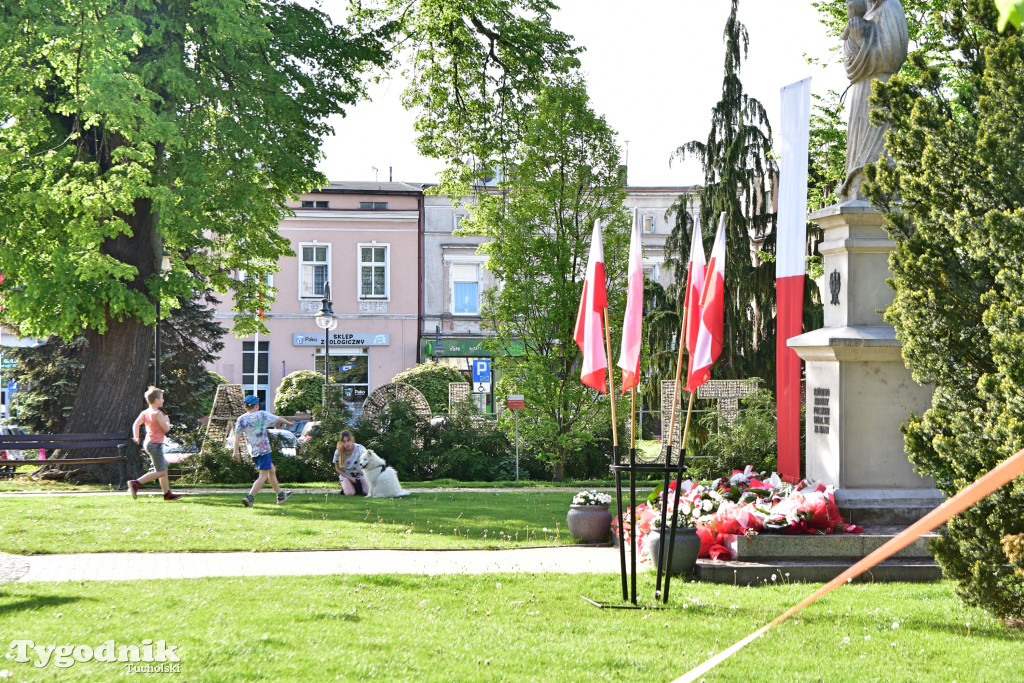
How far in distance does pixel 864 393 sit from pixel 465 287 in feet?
113

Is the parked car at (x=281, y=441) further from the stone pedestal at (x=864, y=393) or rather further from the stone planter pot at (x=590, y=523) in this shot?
the stone pedestal at (x=864, y=393)

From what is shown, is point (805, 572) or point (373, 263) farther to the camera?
point (373, 263)

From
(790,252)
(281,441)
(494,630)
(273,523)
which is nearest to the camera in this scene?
(494,630)

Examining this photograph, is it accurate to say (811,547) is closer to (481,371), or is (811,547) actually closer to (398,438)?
(398,438)

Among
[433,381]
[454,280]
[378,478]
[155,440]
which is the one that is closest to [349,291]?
[454,280]

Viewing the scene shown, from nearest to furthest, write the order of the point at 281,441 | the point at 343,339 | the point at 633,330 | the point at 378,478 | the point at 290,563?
1. the point at 633,330
2. the point at 290,563
3. the point at 378,478
4. the point at 281,441
5. the point at 343,339

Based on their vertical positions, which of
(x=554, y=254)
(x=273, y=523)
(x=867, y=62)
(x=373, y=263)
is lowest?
(x=273, y=523)

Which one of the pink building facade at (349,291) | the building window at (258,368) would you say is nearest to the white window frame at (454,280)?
the pink building facade at (349,291)

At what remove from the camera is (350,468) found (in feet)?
52.5

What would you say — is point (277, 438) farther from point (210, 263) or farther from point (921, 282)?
point (921, 282)

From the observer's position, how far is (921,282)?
677cm

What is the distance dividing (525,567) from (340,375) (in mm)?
33856

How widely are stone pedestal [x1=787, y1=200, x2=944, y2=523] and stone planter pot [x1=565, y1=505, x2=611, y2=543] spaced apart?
8.02ft

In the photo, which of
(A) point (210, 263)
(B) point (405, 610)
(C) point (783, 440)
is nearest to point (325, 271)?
(A) point (210, 263)
